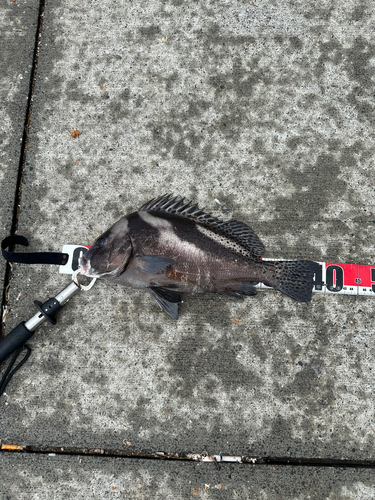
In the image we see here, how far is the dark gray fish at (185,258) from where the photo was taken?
2.58m

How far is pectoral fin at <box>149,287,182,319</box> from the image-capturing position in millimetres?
2709

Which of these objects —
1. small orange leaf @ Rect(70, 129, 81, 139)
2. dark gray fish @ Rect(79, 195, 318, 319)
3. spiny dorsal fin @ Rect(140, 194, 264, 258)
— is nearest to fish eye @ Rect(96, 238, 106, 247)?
dark gray fish @ Rect(79, 195, 318, 319)

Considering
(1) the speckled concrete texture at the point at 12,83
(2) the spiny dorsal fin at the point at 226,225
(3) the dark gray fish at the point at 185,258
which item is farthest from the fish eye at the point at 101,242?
(1) the speckled concrete texture at the point at 12,83

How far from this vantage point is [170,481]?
9.20ft

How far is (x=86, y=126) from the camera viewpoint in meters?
3.30

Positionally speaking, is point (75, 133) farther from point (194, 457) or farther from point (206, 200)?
point (194, 457)

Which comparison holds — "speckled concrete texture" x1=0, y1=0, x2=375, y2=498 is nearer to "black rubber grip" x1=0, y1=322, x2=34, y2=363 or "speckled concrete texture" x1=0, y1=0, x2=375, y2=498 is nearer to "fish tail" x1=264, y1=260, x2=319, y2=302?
"black rubber grip" x1=0, y1=322, x2=34, y2=363

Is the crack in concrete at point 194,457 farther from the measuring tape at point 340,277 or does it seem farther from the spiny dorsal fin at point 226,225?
the spiny dorsal fin at point 226,225

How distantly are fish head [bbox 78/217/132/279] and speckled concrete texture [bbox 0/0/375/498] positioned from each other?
512 millimetres

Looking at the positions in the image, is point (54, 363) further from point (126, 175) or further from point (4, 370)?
point (126, 175)

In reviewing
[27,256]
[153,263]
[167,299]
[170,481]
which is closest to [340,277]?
[167,299]

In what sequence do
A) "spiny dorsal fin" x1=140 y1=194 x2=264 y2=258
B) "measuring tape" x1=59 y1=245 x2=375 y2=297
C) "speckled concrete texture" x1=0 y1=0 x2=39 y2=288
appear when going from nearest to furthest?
"spiny dorsal fin" x1=140 y1=194 x2=264 y2=258
"measuring tape" x1=59 y1=245 x2=375 y2=297
"speckled concrete texture" x1=0 y1=0 x2=39 y2=288

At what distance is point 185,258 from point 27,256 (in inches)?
54.2

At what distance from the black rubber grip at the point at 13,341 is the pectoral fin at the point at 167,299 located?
1.18 m
